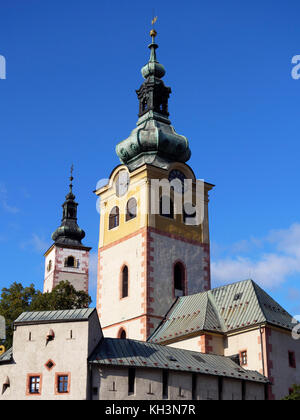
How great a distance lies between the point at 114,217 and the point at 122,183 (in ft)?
7.80

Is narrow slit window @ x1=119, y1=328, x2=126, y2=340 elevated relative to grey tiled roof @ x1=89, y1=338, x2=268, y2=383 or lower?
elevated

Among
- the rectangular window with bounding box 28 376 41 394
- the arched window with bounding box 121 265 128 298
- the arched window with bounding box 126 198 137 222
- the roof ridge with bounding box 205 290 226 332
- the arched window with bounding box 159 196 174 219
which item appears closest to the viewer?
the rectangular window with bounding box 28 376 41 394

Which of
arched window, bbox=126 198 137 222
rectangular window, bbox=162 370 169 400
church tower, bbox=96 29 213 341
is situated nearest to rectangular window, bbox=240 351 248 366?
church tower, bbox=96 29 213 341

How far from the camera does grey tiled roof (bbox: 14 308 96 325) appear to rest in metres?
33.2

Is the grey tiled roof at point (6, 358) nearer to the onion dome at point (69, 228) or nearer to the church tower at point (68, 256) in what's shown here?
the church tower at point (68, 256)

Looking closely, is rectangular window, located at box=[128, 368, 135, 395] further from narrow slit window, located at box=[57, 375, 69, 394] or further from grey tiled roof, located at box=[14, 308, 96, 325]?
grey tiled roof, located at box=[14, 308, 96, 325]

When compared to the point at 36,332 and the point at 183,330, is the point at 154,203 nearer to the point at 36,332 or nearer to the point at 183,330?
the point at 183,330

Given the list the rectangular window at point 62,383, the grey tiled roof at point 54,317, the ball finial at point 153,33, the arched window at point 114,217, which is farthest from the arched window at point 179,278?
the ball finial at point 153,33

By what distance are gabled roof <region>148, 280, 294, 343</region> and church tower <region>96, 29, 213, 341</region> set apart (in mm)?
1661

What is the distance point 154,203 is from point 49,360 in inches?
697

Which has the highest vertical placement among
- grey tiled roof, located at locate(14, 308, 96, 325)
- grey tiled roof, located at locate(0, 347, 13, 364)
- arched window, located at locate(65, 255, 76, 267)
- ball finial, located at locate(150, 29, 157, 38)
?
ball finial, located at locate(150, 29, 157, 38)

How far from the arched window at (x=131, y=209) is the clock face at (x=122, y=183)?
0.99 metres
